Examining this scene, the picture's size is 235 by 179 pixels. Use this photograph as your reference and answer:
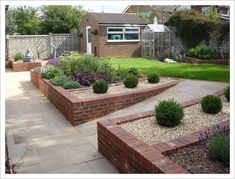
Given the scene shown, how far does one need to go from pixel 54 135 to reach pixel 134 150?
2357 mm

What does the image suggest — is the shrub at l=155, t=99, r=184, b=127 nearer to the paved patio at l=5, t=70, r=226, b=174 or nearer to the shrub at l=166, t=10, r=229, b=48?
the paved patio at l=5, t=70, r=226, b=174

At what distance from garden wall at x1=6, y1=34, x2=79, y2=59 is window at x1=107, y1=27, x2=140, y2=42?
3.96m

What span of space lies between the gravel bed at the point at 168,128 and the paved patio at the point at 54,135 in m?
0.63

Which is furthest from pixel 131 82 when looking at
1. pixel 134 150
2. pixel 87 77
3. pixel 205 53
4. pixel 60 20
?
pixel 60 20

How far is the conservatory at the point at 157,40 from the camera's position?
19188 millimetres

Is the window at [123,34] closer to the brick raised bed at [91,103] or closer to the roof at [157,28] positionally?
the roof at [157,28]

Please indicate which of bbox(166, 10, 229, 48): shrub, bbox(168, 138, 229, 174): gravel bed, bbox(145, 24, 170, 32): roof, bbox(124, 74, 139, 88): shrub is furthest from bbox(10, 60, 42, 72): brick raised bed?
bbox(168, 138, 229, 174): gravel bed

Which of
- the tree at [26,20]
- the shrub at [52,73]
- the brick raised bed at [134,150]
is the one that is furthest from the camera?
the tree at [26,20]

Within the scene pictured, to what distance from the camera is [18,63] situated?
52.1ft

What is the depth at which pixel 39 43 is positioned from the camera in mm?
21484

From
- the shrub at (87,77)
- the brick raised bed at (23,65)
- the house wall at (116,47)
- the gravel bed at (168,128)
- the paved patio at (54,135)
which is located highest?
the house wall at (116,47)

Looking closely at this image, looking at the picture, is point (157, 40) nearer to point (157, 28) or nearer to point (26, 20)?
point (157, 28)

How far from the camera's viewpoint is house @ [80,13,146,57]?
67.4ft

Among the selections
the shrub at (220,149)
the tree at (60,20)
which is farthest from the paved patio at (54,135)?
the tree at (60,20)
